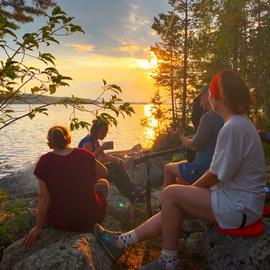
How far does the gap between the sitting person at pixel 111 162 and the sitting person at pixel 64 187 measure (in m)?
2.31

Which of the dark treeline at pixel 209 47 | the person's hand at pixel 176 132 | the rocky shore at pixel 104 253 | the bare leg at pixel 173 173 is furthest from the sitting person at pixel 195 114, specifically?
the dark treeline at pixel 209 47

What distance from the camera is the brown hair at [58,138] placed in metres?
4.72

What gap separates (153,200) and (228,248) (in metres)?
4.81

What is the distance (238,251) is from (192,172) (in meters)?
1.92

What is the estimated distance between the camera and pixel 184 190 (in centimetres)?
374

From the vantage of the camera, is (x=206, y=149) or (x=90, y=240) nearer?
(x=90, y=240)

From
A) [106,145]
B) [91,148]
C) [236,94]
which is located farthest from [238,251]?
[91,148]

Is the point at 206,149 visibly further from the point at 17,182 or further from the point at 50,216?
the point at 17,182

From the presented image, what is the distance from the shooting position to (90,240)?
439 centimetres

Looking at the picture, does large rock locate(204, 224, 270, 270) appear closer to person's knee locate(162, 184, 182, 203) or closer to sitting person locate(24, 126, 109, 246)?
person's knee locate(162, 184, 182, 203)

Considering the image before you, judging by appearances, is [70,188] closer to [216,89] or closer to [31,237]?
[31,237]

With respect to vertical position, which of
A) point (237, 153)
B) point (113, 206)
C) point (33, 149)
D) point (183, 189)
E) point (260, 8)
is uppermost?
point (260, 8)

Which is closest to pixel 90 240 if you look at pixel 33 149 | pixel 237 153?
pixel 237 153

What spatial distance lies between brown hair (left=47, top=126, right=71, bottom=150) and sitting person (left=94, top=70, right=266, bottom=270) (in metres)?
1.70
